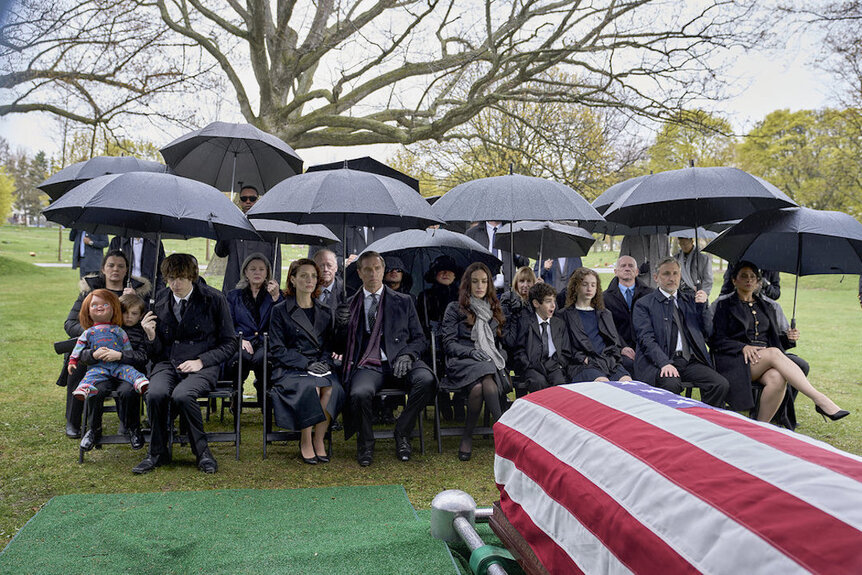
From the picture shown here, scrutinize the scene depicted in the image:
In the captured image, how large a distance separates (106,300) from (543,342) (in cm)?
376

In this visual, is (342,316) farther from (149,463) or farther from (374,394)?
(149,463)

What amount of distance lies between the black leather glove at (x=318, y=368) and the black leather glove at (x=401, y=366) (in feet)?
1.88

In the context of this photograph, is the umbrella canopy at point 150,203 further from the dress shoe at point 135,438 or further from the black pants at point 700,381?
the black pants at point 700,381

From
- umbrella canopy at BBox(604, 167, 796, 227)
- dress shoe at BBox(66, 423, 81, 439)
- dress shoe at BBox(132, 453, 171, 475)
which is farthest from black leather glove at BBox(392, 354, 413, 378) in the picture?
dress shoe at BBox(66, 423, 81, 439)

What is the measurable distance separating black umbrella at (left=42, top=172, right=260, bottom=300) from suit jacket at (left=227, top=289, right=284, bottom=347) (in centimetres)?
79

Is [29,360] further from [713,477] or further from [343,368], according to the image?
[713,477]

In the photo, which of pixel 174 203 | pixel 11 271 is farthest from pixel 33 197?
pixel 174 203

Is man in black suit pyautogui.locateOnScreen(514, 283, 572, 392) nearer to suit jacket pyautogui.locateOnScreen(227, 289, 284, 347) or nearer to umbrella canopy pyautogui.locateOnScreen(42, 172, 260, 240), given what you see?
suit jacket pyautogui.locateOnScreen(227, 289, 284, 347)

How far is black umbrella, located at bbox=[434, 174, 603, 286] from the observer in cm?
529

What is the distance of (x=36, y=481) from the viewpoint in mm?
4570

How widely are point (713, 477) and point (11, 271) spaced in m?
26.8

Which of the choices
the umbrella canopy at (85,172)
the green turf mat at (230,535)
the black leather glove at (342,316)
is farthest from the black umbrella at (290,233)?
the green turf mat at (230,535)

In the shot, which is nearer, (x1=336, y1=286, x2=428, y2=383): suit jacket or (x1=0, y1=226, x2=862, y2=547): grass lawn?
(x1=0, y1=226, x2=862, y2=547): grass lawn

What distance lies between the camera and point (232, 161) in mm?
7414
